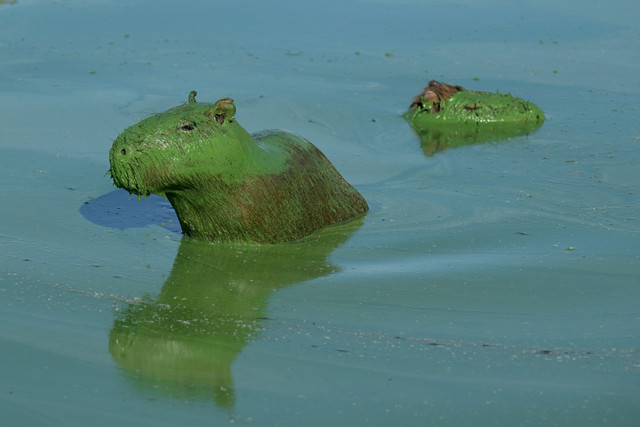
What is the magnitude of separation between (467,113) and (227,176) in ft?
15.9

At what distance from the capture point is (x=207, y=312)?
527cm

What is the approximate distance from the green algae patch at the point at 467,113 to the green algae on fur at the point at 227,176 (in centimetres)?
325

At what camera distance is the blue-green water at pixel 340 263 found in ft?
14.1

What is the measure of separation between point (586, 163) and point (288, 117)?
293 centimetres

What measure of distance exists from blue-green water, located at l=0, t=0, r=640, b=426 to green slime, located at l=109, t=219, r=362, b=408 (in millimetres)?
17

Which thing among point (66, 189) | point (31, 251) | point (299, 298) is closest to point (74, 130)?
point (66, 189)

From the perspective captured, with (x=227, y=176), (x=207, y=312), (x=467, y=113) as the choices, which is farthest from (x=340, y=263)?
(x=467, y=113)

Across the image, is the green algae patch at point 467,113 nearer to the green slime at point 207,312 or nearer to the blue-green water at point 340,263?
the blue-green water at point 340,263

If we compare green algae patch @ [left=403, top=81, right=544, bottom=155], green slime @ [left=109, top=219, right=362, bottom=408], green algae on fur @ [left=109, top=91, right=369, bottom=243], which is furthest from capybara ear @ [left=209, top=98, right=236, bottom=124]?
green algae patch @ [left=403, top=81, right=544, bottom=155]

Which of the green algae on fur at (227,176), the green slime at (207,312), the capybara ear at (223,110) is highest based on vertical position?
the capybara ear at (223,110)

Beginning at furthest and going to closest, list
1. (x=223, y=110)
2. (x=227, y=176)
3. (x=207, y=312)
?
(x=227, y=176) → (x=223, y=110) → (x=207, y=312)

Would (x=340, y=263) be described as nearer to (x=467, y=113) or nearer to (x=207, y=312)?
(x=207, y=312)

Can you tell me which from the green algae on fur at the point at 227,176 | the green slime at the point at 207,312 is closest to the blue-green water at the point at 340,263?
the green slime at the point at 207,312

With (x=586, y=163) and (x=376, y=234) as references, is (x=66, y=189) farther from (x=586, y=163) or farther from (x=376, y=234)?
(x=586, y=163)
